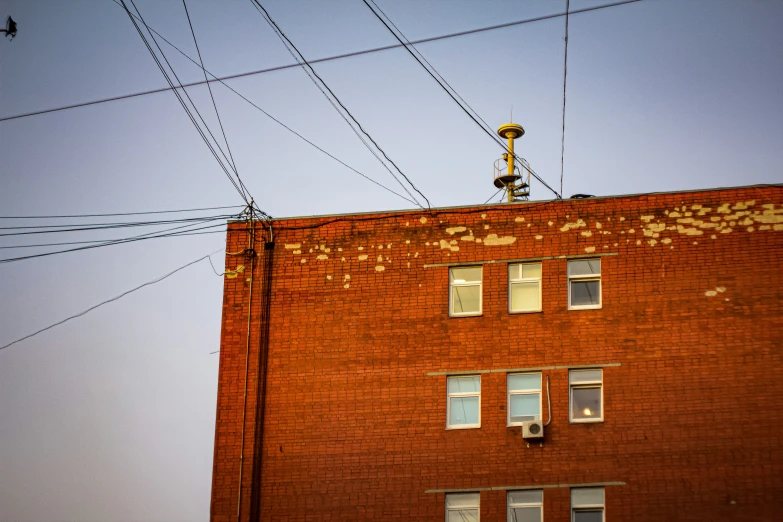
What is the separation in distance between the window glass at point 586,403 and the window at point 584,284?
2.00 m

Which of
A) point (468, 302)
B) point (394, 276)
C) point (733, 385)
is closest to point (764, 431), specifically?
point (733, 385)

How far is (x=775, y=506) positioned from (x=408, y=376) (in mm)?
8675

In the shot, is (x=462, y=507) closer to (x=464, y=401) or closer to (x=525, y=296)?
(x=464, y=401)

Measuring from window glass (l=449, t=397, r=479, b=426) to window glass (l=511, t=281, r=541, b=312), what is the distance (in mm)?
2429

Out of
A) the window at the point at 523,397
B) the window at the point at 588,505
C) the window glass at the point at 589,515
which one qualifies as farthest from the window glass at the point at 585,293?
the window glass at the point at 589,515

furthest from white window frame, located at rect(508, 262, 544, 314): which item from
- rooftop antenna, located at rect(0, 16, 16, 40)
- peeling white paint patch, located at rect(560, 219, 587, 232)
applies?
rooftop antenna, located at rect(0, 16, 16, 40)

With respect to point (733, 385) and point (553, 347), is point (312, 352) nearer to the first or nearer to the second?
point (553, 347)

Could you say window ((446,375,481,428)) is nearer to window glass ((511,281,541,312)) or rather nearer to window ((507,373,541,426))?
window ((507,373,541,426))

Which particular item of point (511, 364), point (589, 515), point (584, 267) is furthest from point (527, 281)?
point (589, 515)

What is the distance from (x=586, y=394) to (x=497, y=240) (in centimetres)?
434

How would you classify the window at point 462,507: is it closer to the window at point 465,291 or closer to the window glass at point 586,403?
the window glass at point 586,403

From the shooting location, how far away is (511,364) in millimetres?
28250

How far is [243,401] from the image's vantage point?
2917 centimetres

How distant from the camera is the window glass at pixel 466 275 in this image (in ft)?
96.2
